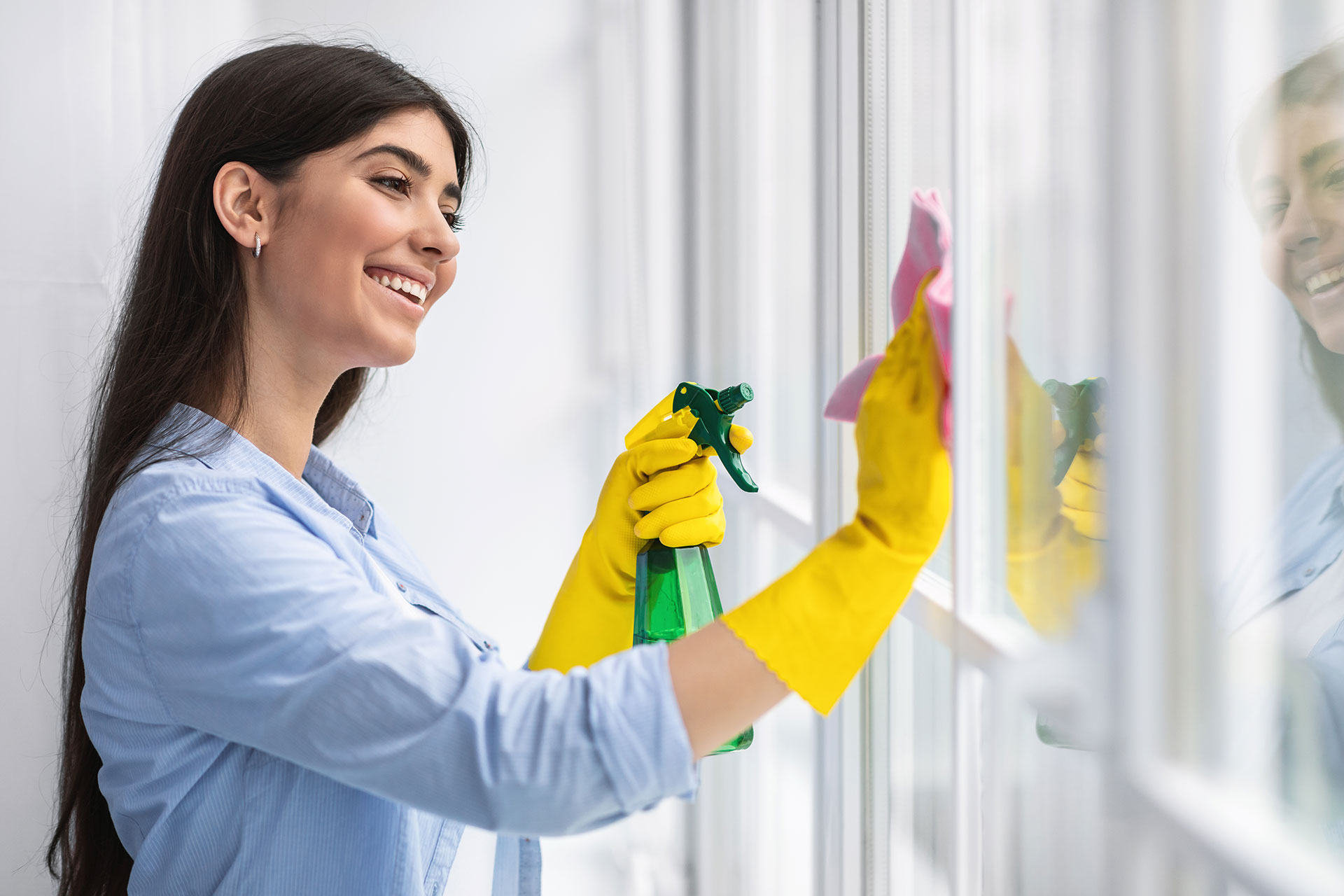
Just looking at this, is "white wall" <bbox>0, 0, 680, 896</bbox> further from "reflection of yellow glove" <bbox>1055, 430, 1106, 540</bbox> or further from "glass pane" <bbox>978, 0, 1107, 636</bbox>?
"reflection of yellow glove" <bbox>1055, 430, 1106, 540</bbox>

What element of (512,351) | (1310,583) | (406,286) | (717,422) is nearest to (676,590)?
(717,422)

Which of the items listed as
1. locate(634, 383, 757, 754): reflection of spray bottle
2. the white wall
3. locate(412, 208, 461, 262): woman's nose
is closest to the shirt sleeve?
locate(634, 383, 757, 754): reflection of spray bottle

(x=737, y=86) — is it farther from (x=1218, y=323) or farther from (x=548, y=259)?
(x=1218, y=323)

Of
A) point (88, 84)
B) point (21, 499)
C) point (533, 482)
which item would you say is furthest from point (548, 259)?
point (21, 499)

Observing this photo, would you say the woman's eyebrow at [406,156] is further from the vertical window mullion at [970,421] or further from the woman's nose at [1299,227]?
the woman's nose at [1299,227]

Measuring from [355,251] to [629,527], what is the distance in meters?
0.37

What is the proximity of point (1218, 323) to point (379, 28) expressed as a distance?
2.25m

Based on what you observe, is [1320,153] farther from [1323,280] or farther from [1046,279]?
[1046,279]

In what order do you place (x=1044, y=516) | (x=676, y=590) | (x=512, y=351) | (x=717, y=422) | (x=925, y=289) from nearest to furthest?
(x=925, y=289), (x=1044, y=516), (x=717, y=422), (x=676, y=590), (x=512, y=351)

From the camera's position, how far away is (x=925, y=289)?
1.79 feet

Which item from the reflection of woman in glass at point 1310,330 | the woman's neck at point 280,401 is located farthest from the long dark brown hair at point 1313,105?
the woman's neck at point 280,401

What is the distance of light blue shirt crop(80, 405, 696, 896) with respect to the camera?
56 cm

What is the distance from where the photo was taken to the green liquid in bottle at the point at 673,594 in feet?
2.75

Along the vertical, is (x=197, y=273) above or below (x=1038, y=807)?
above
